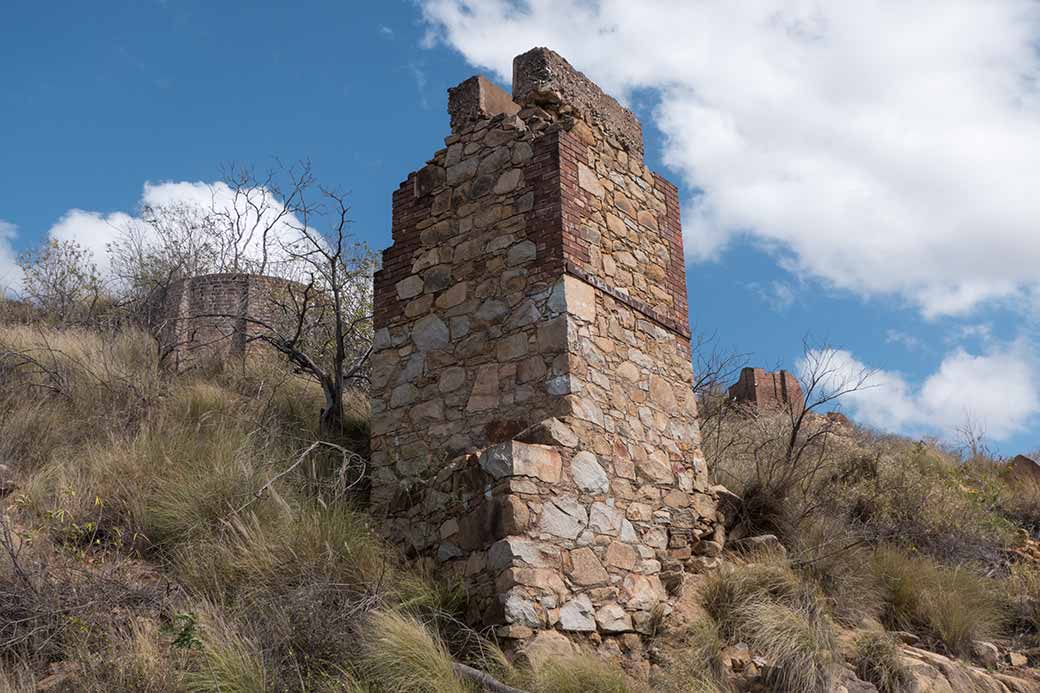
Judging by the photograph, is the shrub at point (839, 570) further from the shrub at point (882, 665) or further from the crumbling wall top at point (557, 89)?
the crumbling wall top at point (557, 89)

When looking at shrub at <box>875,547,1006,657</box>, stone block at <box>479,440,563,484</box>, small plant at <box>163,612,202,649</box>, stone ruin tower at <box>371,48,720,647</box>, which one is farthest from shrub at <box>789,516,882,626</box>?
small plant at <box>163,612,202,649</box>

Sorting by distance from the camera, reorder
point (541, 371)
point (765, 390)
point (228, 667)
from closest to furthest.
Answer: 1. point (228, 667)
2. point (541, 371)
3. point (765, 390)

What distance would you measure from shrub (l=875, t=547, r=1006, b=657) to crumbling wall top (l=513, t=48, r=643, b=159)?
189 inches

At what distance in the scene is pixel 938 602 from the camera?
340 inches

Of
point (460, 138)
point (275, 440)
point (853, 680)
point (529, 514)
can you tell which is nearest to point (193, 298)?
point (275, 440)

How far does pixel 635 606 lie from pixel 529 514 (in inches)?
50.4

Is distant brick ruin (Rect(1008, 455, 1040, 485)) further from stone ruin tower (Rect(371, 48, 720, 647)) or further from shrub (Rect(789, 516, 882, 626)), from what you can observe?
stone ruin tower (Rect(371, 48, 720, 647))

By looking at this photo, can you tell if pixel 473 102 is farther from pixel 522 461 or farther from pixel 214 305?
pixel 214 305

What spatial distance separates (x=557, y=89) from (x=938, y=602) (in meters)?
5.74

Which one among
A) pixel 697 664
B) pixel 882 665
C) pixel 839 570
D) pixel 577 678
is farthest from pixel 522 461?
pixel 839 570

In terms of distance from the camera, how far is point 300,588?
658cm

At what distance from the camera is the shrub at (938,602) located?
8.38 metres

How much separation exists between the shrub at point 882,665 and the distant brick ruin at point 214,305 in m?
8.84

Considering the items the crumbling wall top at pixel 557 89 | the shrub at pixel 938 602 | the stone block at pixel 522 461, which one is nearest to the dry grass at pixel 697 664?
the stone block at pixel 522 461
